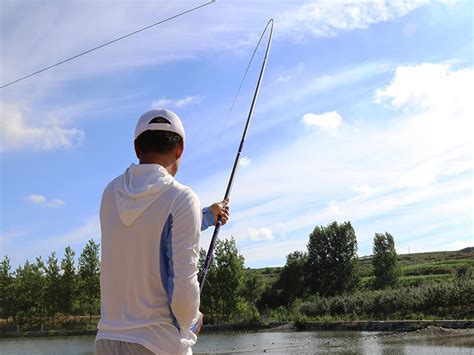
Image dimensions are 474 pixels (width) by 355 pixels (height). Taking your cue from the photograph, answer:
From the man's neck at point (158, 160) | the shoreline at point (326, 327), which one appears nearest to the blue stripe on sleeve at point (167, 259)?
the man's neck at point (158, 160)

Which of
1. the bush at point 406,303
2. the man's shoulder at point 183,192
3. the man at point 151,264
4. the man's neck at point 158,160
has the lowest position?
the bush at point 406,303

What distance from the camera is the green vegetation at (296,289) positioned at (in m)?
26.3

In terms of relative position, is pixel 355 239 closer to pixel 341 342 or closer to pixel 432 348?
pixel 341 342

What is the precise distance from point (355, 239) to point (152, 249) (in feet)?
169

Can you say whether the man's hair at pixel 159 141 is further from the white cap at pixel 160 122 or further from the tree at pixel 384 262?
the tree at pixel 384 262

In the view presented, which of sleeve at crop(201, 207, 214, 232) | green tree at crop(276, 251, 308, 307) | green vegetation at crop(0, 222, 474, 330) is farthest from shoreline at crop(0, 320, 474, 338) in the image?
sleeve at crop(201, 207, 214, 232)

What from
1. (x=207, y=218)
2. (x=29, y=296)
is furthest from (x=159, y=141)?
(x=29, y=296)

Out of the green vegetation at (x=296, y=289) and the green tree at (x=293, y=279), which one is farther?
the green tree at (x=293, y=279)

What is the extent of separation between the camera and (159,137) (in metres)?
1.87

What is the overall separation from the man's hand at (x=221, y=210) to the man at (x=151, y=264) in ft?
1.71

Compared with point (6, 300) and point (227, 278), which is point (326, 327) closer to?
point (227, 278)

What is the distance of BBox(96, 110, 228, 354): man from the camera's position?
1674 mm

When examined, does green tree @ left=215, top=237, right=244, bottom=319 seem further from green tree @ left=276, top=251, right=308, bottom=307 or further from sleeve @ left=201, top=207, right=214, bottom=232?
sleeve @ left=201, top=207, right=214, bottom=232

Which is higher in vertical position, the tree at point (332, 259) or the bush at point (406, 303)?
the tree at point (332, 259)
